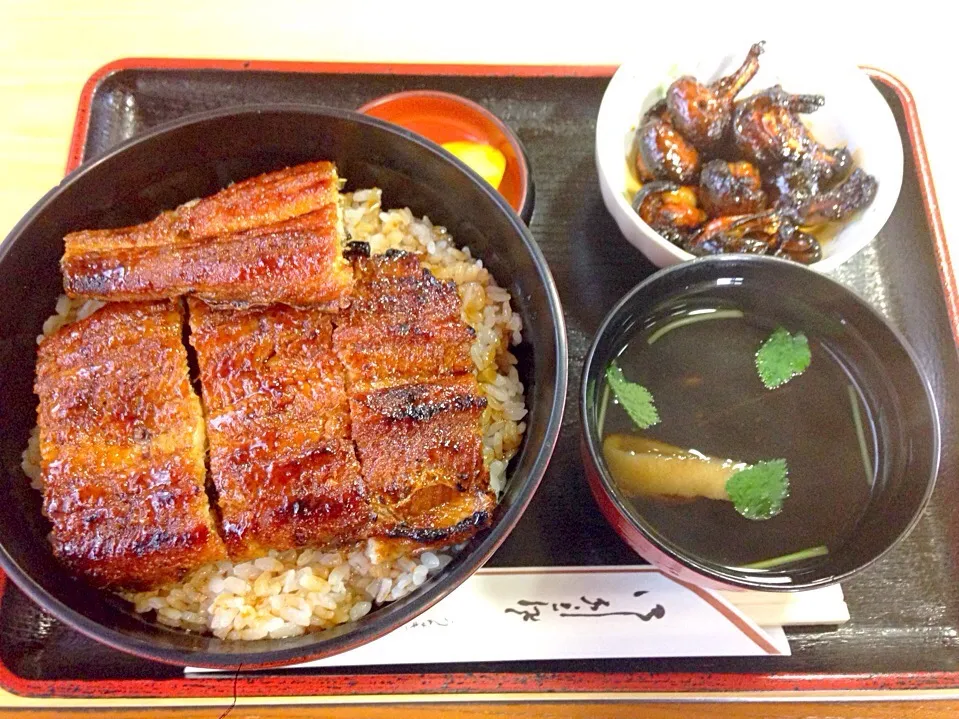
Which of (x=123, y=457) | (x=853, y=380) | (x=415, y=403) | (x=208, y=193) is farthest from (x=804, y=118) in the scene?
(x=123, y=457)

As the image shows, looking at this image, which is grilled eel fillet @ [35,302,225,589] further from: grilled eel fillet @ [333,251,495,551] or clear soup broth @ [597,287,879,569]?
clear soup broth @ [597,287,879,569]

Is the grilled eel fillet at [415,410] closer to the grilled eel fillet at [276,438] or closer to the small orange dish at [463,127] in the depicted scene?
the grilled eel fillet at [276,438]

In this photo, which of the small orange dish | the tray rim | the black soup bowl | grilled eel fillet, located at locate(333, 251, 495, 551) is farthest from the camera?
the small orange dish

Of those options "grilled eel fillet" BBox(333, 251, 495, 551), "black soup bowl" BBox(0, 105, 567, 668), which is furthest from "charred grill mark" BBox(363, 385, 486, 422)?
"black soup bowl" BBox(0, 105, 567, 668)

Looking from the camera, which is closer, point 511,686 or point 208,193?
point 511,686

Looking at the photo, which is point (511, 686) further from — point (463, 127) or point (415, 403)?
point (463, 127)
